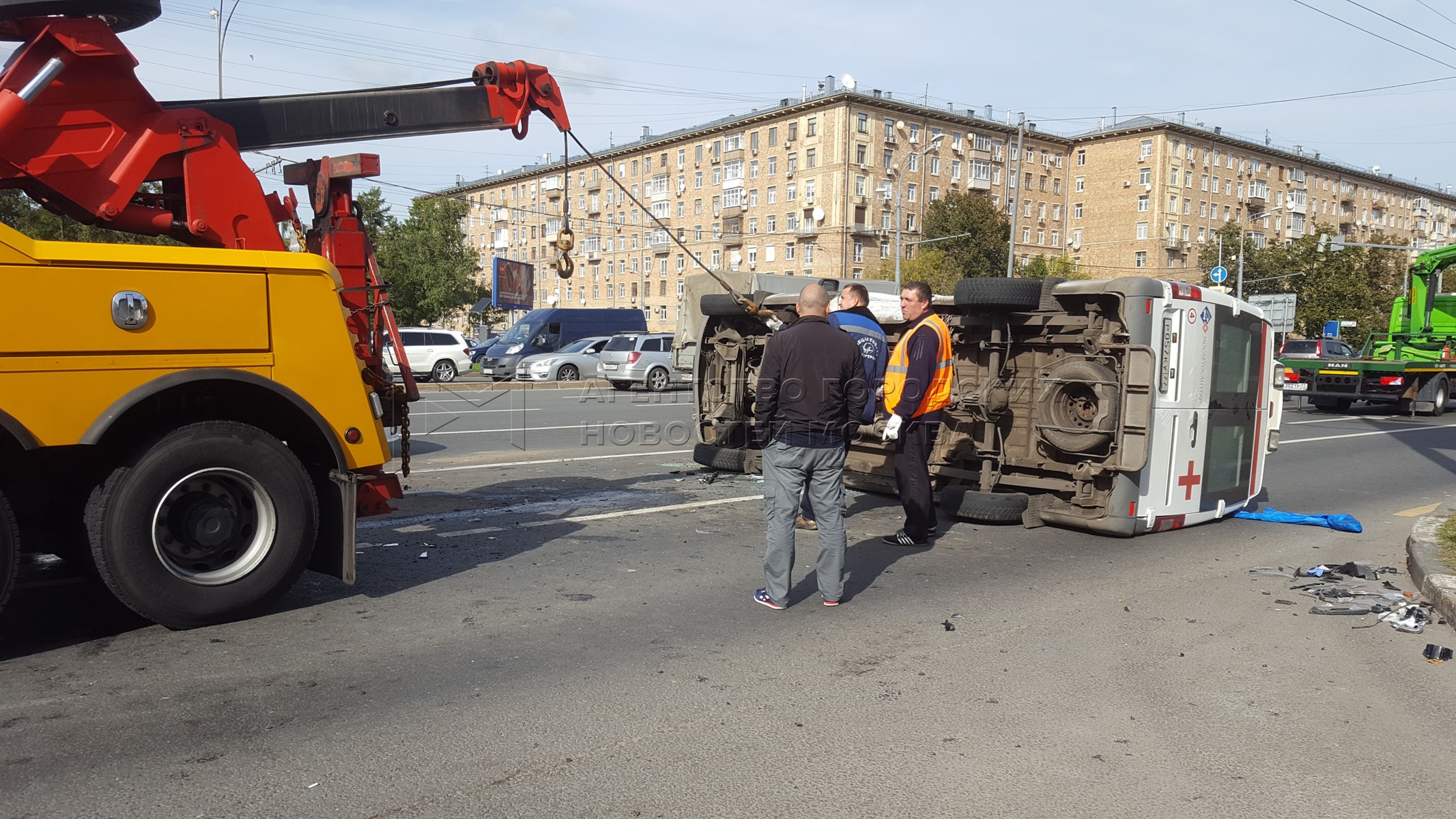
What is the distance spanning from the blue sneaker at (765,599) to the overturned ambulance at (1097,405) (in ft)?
9.80

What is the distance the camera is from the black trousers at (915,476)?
7.38 metres

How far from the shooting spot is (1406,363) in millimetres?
22625

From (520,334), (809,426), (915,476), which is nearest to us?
(809,426)

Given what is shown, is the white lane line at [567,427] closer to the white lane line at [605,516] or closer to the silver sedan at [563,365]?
the white lane line at [605,516]

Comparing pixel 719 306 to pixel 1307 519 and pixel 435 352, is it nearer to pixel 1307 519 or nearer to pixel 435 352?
pixel 1307 519

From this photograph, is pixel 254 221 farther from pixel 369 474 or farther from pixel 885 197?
pixel 885 197

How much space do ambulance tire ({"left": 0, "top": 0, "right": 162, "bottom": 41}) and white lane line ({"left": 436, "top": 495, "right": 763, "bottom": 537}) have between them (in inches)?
146

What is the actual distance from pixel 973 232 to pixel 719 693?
202 ft

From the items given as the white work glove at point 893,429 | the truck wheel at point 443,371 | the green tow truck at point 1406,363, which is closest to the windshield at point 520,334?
the truck wheel at point 443,371

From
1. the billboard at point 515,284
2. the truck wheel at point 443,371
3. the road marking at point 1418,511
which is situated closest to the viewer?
the road marking at point 1418,511

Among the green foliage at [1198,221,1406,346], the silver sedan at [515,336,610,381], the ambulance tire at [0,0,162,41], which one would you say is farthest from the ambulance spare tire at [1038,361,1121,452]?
the green foliage at [1198,221,1406,346]

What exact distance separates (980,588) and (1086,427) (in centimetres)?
215

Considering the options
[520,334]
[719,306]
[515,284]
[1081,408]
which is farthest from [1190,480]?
[515,284]

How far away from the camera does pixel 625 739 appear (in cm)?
386
